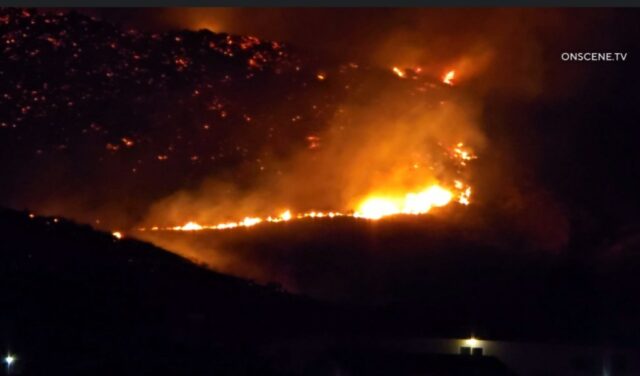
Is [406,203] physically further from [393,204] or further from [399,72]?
[399,72]

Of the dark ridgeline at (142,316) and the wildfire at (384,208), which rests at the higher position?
the wildfire at (384,208)

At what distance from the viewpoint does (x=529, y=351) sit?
10453 mm

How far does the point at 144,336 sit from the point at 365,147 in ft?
16.6

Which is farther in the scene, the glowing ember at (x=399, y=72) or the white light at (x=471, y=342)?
the glowing ember at (x=399, y=72)

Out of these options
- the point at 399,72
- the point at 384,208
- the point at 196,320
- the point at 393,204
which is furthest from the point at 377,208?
the point at 196,320

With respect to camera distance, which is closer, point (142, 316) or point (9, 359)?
point (9, 359)

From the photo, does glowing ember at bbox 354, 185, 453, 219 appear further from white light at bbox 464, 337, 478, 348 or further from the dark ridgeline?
white light at bbox 464, 337, 478, 348

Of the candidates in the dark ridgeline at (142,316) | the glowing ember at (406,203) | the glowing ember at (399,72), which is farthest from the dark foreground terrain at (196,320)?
the glowing ember at (399,72)

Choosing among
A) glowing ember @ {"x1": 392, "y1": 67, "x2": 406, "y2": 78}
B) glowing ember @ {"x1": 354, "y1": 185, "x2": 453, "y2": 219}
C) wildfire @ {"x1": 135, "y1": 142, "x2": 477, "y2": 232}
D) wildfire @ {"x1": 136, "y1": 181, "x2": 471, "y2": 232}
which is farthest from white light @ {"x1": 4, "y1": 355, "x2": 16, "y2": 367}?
glowing ember @ {"x1": 392, "y1": 67, "x2": 406, "y2": 78}

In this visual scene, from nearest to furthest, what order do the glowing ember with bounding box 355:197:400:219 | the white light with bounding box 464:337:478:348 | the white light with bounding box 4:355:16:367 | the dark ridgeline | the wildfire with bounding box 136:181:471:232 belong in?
1. the white light with bounding box 4:355:16:367
2. the dark ridgeline
3. the white light with bounding box 464:337:478:348
4. the wildfire with bounding box 136:181:471:232
5. the glowing ember with bounding box 355:197:400:219

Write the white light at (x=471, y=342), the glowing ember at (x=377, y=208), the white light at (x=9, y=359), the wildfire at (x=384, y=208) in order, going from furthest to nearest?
the glowing ember at (x=377, y=208)
the wildfire at (x=384, y=208)
the white light at (x=471, y=342)
the white light at (x=9, y=359)

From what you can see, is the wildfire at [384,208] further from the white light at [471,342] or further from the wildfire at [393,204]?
the white light at [471,342]

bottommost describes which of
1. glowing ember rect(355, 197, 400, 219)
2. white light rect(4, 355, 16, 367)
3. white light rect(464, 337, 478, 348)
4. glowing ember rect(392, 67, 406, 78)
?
white light rect(4, 355, 16, 367)

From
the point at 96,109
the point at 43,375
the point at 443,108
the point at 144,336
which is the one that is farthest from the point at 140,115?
the point at 43,375
